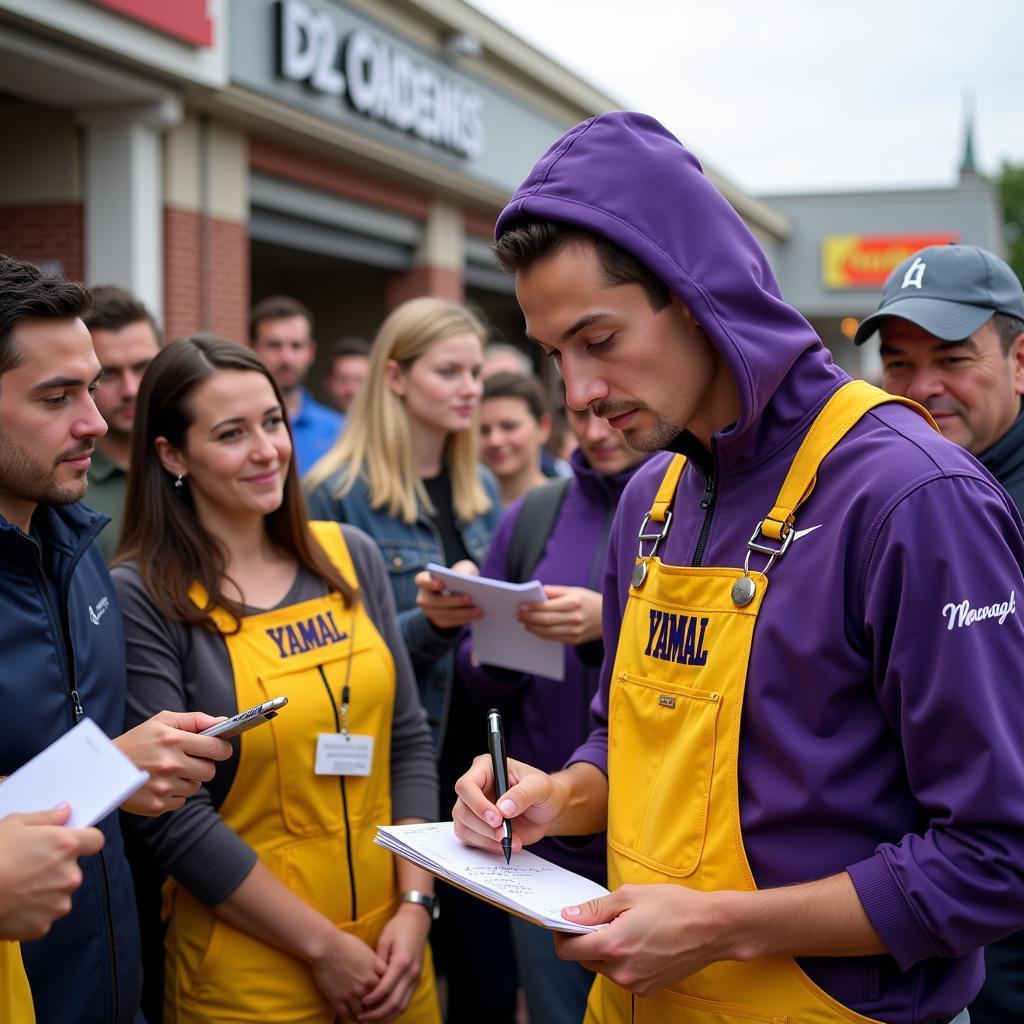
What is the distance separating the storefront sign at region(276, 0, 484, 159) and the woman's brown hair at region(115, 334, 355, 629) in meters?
6.81

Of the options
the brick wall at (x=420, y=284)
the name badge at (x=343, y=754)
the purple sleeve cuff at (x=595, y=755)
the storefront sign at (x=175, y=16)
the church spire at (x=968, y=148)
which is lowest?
the name badge at (x=343, y=754)

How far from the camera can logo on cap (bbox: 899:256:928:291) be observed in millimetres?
2807

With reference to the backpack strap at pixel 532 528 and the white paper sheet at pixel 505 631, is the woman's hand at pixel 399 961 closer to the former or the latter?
the white paper sheet at pixel 505 631

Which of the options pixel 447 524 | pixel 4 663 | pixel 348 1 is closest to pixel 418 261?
pixel 348 1

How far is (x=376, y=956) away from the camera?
264cm

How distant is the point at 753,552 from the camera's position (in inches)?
68.7

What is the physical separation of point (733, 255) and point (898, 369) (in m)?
1.31

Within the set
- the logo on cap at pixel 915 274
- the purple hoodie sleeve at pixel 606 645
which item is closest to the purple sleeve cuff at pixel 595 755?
the purple hoodie sleeve at pixel 606 645

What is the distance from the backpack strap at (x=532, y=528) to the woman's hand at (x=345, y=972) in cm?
129

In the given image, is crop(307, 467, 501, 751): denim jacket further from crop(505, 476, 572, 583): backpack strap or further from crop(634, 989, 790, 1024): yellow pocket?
crop(634, 989, 790, 1024): yellow pocket

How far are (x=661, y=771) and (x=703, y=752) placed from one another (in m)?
0.11

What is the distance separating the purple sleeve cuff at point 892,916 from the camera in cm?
155

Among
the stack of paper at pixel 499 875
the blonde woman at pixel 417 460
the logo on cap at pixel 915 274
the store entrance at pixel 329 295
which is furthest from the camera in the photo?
the store entrance at pixel 329 295

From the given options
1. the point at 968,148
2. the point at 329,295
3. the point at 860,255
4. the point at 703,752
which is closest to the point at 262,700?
the point at 703,752
